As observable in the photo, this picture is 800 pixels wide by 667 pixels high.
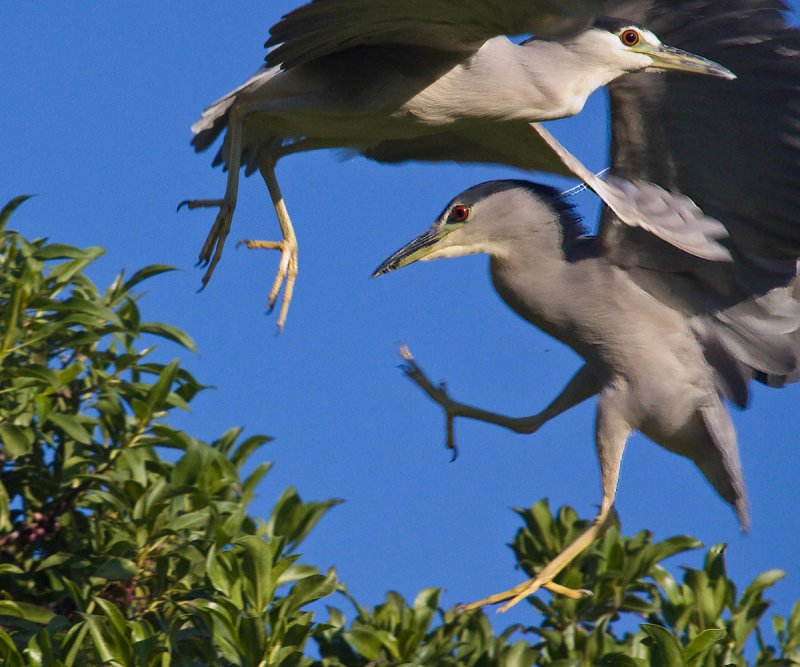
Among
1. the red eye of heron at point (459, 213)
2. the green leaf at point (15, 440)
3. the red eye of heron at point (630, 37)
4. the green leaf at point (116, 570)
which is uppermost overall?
the red eye of heron at point (630, 37)

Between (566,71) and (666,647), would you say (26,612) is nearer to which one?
(666,647)

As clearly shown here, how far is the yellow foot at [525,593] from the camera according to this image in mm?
3543

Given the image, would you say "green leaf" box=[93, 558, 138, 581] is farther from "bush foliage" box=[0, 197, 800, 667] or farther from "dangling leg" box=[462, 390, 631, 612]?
"dangling leg" box=[462, 390, 631, 612]

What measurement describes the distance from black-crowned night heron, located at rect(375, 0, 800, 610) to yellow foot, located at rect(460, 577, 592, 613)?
256mm

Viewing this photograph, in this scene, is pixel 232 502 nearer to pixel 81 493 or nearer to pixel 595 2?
pixel 81 493

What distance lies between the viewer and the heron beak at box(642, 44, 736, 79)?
3.74m

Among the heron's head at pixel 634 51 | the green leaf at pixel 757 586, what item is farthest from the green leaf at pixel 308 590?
the heron's head at pixel 634 51

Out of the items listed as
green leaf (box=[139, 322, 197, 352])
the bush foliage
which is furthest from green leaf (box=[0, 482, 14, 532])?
green leaf (box=[139, 322, 197, 352])

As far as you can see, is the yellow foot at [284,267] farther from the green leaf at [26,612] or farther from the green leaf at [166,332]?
the green leaf at [26,612]

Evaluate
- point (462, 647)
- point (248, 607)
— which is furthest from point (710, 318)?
point (248, 607)

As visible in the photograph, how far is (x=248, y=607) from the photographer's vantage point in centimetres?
304

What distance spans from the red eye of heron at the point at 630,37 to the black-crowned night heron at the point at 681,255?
13 centimetres

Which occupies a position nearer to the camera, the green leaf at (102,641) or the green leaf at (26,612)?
the green leaf at (102,641)

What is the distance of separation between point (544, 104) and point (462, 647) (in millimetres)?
1608
